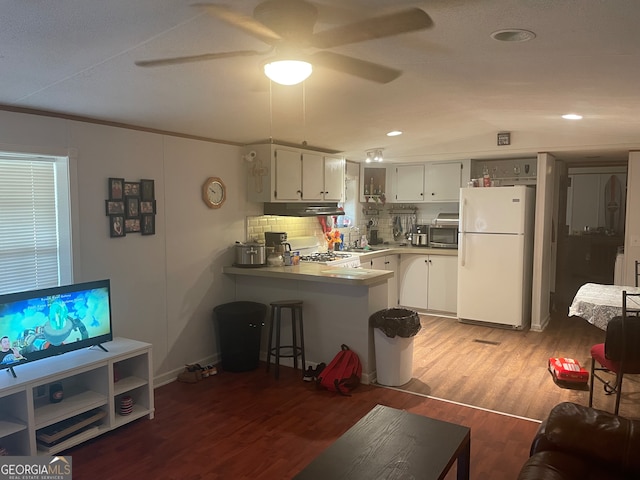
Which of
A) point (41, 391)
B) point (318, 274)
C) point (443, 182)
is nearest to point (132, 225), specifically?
point (41, 391)

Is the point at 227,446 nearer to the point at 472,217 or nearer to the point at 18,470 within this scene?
the point at 18,470

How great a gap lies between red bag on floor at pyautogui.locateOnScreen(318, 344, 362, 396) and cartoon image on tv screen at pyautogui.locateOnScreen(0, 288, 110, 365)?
1.78m

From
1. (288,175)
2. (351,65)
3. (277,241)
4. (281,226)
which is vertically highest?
(351,65)

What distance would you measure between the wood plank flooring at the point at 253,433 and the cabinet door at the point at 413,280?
2.84m

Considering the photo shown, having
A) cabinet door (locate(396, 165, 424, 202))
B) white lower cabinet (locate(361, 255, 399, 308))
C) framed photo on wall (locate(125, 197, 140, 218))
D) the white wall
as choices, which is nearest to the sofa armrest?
the white wall

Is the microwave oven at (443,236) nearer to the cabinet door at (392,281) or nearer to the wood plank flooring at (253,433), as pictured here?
the cabinet door at (392,281)

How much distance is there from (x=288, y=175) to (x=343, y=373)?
2145mm

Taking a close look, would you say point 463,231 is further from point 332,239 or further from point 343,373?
point 343,373

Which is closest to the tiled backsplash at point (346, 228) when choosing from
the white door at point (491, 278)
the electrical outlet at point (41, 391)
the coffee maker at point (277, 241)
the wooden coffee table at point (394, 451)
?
the coffee maker at point (277, 241)

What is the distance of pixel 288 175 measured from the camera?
5.07 metres

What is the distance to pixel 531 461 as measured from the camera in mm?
1951

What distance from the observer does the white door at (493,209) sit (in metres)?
5.65

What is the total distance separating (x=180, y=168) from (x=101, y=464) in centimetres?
241

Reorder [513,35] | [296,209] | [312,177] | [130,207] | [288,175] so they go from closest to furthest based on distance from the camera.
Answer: [513,35] → [130,207] → [288,175] → [296,209] → [312,177]
